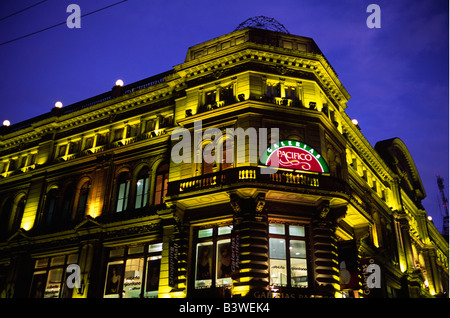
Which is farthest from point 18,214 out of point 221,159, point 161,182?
point 221,159

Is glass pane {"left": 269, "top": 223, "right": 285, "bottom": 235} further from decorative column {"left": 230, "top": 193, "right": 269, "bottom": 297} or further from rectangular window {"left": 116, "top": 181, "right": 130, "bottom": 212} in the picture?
rectangular window {"left": 116, "top": 181, "right": 130, "bottom": 212}

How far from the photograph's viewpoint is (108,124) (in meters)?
33.3

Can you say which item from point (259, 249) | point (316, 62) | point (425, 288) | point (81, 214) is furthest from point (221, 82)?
point (425, 288)

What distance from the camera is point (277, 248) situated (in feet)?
75.0

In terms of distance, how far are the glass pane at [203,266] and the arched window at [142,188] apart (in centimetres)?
680

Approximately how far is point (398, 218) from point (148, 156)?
1073 inches

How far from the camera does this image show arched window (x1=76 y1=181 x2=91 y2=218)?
3139 centimetres

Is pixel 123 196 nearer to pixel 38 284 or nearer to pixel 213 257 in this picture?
pixel 38 284

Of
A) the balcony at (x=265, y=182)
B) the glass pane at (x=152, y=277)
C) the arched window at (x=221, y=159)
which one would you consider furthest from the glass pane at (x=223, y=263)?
the glass pane at (x=152, y=277)

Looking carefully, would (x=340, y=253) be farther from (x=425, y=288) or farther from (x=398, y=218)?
(x=425, y=288)

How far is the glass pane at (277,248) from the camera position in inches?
891

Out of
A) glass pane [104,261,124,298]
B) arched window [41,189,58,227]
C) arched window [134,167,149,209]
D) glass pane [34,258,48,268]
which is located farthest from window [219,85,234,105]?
glass pane [34,258,48,268]

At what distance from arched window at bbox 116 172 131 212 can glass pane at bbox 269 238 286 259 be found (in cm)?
1193
